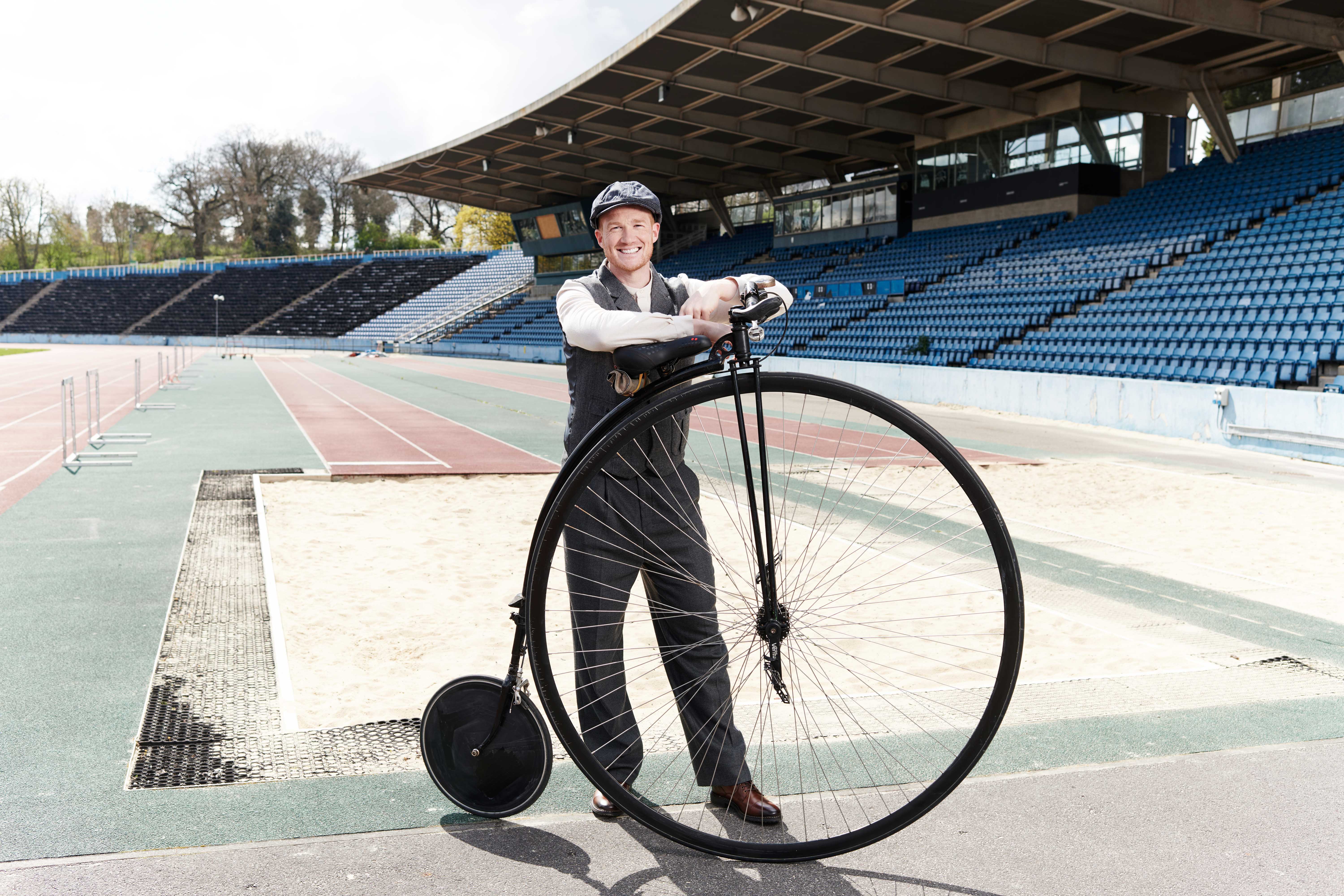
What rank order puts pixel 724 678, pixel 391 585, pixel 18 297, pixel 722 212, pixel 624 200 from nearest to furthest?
1. pixel 624 200
2. pixel 724 678
3. pixel 391 585
4. pixel 722 212
5. pixel 18 297

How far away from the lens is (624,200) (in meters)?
2.95

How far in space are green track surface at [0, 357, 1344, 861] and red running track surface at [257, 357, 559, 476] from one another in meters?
3.01

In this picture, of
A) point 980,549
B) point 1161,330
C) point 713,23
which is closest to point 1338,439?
point 1161,330

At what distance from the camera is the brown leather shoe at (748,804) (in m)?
3.00

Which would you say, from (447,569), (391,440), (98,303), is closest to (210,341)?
(98,303)

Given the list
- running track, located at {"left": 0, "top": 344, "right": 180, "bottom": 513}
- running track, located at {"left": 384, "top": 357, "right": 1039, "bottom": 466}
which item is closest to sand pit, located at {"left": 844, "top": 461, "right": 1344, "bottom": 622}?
running track, located at {"left": 384, "top": 357, "right": 1039, "bottom": 466}

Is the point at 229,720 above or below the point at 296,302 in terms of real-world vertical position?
below

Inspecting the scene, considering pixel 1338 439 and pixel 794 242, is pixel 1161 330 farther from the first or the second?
pixel 794 242

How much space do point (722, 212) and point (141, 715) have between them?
4635 cm

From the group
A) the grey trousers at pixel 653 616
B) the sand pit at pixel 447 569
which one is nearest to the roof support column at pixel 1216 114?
the sand pit at pixel 447 569

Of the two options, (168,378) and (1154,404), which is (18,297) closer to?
(168,378)

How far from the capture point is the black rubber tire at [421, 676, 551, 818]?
3043 mm

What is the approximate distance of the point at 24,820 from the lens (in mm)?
2912

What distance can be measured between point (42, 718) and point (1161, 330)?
19.7 metres
